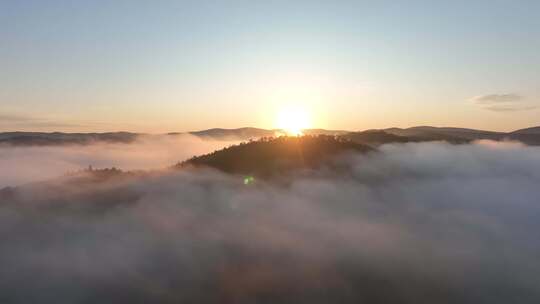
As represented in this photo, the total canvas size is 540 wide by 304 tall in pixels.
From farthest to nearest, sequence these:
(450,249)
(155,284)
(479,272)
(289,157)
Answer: (450,249)
(479,272)
(289,157)
(155,284)

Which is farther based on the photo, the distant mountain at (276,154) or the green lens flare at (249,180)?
the green lens flare at (249,180)

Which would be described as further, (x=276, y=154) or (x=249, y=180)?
(x=276, y=154)

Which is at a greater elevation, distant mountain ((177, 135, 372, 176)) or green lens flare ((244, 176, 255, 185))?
distant mountain ((177, 135, 372, 176))

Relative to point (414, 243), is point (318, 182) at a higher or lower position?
higher

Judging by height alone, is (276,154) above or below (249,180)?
above

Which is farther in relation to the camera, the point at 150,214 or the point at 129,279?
the point at 150,214

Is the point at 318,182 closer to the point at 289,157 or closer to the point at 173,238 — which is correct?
the point at 289,157

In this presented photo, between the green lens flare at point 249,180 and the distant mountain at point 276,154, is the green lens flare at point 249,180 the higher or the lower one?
the lower one

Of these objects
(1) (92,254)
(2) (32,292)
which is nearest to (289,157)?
(1) (92,254)
